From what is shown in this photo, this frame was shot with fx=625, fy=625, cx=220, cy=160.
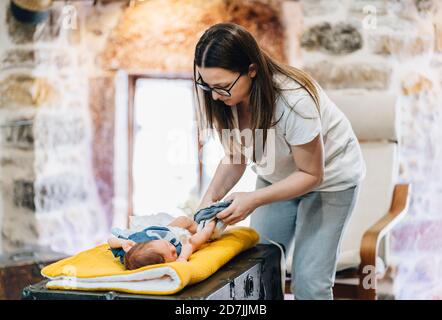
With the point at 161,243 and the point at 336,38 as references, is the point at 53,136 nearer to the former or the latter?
the point at 336,38

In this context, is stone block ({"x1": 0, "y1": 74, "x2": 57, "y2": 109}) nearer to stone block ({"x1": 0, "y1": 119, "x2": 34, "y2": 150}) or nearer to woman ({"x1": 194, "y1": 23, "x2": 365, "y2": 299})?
stone block ({"x1": 0, "y1": 119, "x2": 34, "y2": 150})

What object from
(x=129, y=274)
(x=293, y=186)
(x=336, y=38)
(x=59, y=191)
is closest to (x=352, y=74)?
(x=336, y=38)

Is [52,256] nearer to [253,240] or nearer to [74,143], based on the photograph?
[74,143]

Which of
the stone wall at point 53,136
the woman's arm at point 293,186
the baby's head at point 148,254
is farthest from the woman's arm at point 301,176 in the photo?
the stone wall at point 53,136

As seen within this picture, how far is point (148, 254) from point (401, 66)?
155 cm

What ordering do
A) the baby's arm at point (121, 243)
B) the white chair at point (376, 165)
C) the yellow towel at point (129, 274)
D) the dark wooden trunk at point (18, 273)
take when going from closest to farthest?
the yellow towel at point (129, 274)
the baby's arm at point (121, 243)
the dark wooden trunk at point (18, 273)
the white chair at point (376, 165)

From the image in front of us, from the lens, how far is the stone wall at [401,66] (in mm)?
2443

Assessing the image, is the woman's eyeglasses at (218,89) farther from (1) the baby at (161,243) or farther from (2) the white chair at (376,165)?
(2) the white chair at (376,165)

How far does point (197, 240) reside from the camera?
1.46 metres

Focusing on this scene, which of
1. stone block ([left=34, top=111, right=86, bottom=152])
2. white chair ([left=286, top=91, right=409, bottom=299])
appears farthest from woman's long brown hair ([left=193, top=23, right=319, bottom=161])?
stone block ([left=34, top=111, right=86, bottom=152])

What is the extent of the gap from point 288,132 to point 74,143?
1413mm

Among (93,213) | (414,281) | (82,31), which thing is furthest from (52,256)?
(414,281)

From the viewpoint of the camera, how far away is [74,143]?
2674 millimetres

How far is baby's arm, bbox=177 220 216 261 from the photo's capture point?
1.36m
